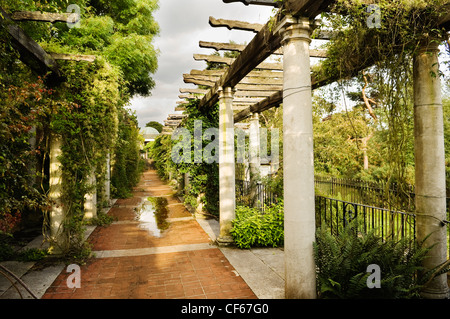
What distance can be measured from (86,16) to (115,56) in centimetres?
168

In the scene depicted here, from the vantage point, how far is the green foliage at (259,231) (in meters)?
5.87

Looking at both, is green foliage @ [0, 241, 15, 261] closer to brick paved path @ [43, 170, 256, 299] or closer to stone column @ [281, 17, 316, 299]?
brick paved path @ [43, 170, 256, 299]

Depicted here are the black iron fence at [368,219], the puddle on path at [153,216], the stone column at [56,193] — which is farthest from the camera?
the puddle on path at [153,216]

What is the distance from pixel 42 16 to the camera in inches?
151

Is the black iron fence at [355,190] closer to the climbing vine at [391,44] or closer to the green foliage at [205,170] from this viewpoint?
the climbing vine at [391,44]

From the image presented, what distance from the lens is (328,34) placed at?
4.02m

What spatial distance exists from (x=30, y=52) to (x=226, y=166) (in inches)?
160

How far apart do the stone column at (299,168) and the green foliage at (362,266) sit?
18 cm

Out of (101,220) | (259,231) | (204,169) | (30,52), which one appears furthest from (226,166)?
(101,220)

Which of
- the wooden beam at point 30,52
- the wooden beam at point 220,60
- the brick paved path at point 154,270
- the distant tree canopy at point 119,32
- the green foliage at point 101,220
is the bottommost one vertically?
the brick paved path at point 154,270

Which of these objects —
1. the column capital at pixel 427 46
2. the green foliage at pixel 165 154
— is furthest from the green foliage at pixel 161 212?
the column capital at pixel 427 46

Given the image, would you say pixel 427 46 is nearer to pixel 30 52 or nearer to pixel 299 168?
pixel 299 168

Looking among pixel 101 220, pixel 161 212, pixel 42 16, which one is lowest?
pixel 161 212

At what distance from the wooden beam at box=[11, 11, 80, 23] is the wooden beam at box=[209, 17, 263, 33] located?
6.22 feet
